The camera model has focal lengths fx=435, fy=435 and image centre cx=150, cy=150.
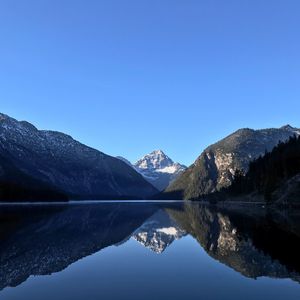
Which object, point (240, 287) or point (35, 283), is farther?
point (35, 283)

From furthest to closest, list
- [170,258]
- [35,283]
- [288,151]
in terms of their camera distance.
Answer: [288,151], [170,258], [35,283]

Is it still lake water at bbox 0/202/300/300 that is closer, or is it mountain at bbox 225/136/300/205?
still lake water at bbox 0/202/300/300

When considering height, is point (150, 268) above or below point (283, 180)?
below

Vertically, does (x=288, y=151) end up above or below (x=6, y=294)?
above

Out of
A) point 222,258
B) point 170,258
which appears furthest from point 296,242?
point 170,258

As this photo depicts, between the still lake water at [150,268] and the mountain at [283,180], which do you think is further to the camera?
the mountain at [283,180]

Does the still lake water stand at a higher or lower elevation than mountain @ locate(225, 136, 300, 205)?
lower

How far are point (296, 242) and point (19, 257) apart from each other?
27.5m

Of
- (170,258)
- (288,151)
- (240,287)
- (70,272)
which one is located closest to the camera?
(240,287)

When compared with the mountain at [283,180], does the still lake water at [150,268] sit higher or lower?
lower

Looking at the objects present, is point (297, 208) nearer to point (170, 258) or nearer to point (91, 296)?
point (170, 258)

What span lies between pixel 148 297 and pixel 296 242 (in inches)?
1028

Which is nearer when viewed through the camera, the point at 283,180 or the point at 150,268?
the point at 150,268

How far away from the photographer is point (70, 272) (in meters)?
32.8
